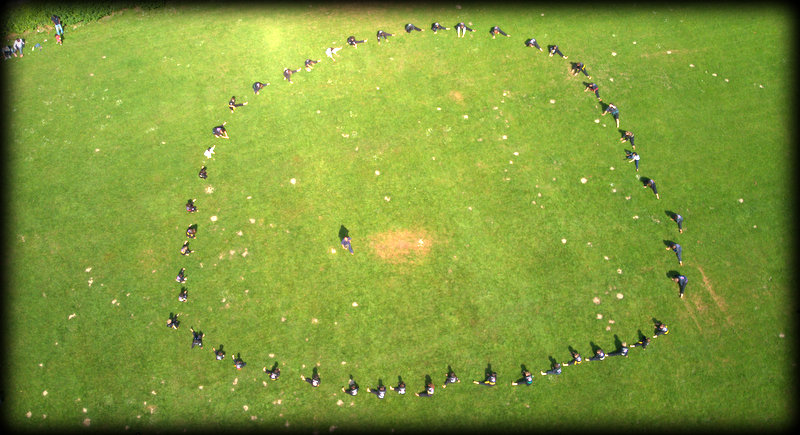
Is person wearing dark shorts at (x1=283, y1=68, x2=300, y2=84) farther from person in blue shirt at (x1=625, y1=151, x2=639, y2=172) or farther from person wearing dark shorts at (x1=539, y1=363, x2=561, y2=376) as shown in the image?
person wearing dark shorts at (x1=539, y1=363, x2=561, y2=376)

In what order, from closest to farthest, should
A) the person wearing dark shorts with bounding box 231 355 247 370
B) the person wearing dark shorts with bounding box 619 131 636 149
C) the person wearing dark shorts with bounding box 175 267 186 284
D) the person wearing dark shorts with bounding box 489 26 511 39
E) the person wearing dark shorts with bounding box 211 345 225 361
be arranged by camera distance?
the person wearing dark shorts with bounding box 231 355 247 370 → the person wearing dark shorts with bounding box 211 345 225 361 → the person wearing dark shorts with bounding box 175 267 186 284 → the person wearing dark shorts with bounding box 619 131 636 149 → the person wearing dark shorts with bounding box 489 26 511 39

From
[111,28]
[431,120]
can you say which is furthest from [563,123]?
[111,28]

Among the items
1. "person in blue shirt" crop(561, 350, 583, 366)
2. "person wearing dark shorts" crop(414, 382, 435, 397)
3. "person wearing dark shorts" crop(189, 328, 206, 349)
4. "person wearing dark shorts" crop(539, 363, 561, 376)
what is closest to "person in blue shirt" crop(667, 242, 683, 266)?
"person in blue shirt" crop(561, 350, 583, 366)

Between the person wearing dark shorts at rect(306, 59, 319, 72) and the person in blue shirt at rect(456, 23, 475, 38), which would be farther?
the person in blue shirt at rect(456, 23, 475, 38)

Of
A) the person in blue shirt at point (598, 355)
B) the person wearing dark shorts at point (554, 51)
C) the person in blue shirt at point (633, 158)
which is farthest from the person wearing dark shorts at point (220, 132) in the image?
the person in blue shirt at point (633, 158)

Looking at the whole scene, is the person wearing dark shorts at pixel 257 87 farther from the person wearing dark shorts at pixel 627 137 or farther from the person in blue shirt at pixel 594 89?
the person wearing dark shorts at pixel 627 137

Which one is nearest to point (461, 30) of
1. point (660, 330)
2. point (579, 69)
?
point (579, 69)
